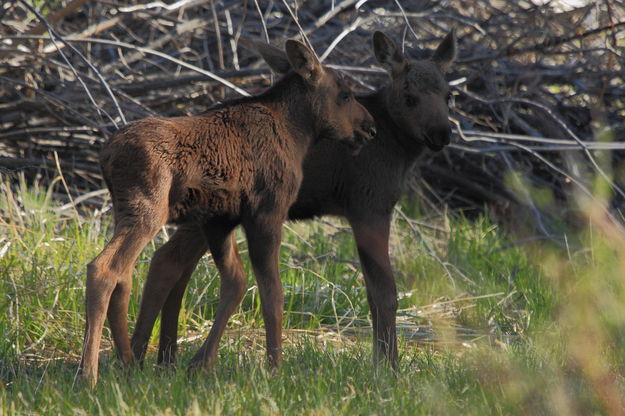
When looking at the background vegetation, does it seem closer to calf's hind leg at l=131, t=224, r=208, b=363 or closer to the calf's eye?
calf's hind leg at l=131, t=224, r=208, b=363

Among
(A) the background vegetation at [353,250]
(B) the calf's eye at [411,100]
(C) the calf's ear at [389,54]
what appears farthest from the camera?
(C) the calf's ear at [389,54]

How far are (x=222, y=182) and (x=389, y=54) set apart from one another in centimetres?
168

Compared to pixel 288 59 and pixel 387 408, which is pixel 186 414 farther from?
pixel 288 59

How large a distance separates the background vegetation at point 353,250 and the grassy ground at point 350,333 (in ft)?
0.06

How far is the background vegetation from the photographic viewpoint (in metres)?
3.78

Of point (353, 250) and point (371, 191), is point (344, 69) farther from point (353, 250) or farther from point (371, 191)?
point (371, 191)

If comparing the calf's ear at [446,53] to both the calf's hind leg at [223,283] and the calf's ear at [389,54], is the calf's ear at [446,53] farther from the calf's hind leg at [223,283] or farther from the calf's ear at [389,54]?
the calf's hind leg at [223,283]

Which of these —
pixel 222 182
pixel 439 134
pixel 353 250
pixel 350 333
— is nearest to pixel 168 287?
pixel 222 182

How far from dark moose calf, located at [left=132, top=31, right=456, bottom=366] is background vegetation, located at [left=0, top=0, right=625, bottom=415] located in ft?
0.98

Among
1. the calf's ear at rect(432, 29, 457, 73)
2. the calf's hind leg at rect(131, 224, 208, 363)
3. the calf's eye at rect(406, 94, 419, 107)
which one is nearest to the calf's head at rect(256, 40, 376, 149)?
the calf's eye at rect(406, 94, 419, 107)

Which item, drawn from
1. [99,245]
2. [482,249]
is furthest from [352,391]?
[482,249]

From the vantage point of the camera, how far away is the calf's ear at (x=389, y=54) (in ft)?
17.8

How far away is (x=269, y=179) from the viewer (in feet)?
15.1

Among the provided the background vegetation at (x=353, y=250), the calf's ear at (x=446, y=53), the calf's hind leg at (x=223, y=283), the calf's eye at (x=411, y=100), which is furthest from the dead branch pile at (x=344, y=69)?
the calf's hind leg at (x=223, y=283)
